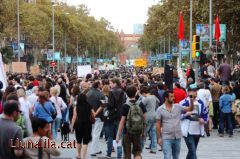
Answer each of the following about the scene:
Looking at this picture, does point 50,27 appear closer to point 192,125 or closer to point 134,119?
point 134,119

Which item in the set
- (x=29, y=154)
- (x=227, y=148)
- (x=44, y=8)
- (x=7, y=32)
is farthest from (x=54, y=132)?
(x=44, y=8)

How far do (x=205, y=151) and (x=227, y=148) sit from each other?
1.07 meters

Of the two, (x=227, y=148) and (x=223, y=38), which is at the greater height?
(x=223, y=38)

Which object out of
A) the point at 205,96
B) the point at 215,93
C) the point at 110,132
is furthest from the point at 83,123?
the point at 215,93

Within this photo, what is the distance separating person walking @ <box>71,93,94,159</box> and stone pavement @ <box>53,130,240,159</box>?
448 millimetres

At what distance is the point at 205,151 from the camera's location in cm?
1808

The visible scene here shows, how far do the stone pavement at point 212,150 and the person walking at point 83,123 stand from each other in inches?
17.6

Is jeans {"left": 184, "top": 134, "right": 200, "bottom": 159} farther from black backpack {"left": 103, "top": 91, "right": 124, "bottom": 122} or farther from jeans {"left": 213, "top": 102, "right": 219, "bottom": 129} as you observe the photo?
jeans {"left": 213, "top": 102, "right": 219, "bottom": 129}

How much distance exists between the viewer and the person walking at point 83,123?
15.6m

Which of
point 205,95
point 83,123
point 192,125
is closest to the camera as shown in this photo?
point 192,125

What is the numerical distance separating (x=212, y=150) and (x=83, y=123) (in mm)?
4307

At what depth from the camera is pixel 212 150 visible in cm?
1831

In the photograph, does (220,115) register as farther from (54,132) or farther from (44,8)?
(44,8)

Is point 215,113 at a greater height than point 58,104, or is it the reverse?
point 58,104
